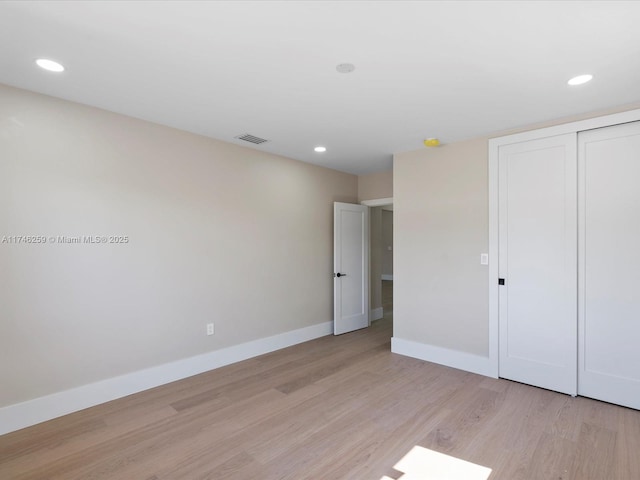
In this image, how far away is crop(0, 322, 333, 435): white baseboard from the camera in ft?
8.36

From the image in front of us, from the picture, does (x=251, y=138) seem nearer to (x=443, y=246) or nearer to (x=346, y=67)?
(x=346, y=67)

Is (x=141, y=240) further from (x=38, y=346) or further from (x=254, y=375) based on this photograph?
(x=254, y=375)

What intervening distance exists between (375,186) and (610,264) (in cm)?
329

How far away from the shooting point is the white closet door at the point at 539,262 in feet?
10.2

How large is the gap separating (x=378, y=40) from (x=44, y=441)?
11.7ft

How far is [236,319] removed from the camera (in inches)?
158

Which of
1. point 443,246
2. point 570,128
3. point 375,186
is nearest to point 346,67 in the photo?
point 570,128

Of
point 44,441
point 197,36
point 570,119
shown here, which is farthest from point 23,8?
point 570,119

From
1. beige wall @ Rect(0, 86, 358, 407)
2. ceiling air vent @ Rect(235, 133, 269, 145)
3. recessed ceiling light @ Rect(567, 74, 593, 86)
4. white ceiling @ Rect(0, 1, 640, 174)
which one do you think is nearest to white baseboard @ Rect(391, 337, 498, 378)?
beige wall @ Rect(0, 86, 358, 407)

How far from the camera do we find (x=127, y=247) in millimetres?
3125

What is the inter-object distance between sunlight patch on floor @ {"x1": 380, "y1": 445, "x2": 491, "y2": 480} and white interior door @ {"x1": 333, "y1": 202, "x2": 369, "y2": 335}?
2909 mm

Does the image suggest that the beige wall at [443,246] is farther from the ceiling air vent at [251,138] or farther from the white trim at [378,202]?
the ceiling air vent at [251,138]

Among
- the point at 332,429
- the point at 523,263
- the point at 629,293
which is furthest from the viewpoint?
the point at 523,263

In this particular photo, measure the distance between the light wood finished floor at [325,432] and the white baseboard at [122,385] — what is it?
0.09 meters
